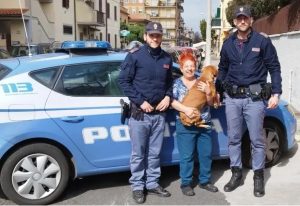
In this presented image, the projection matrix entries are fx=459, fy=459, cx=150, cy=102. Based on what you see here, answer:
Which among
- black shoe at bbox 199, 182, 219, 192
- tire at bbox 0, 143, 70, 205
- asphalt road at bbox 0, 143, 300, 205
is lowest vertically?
asphalt road at bbox 0, 143, 300, 205

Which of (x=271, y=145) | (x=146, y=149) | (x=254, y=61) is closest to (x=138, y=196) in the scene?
(x=146, y=149)

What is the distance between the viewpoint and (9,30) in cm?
2867

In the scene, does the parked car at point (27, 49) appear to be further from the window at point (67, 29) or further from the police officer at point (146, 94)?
the window at point (67, 29)

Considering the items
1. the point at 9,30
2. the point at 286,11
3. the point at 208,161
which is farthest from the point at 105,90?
the point at 9,30

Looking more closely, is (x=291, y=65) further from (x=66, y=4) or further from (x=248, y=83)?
(x=66, y=4)

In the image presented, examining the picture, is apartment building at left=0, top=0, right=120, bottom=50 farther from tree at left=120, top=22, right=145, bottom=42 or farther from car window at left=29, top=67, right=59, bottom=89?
car window at left=29, top=67, right=59, bottom=89

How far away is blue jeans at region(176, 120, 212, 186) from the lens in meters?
4.77

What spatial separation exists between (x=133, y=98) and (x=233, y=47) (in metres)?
1.23

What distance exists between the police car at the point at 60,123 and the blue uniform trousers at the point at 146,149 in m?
0.21


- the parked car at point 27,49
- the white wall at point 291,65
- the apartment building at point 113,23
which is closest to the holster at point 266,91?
the white wall at point 291,65

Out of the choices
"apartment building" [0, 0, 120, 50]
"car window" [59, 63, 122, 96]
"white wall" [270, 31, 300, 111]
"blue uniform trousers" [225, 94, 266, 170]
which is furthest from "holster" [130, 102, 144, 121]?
"apartment building" [0, 0, 120, 50]

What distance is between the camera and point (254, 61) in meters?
4.70

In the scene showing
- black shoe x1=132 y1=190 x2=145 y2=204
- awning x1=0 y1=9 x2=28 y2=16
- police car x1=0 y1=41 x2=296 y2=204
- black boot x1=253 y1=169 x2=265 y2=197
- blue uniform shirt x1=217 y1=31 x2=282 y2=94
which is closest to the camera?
police car x1=0 y1=41 x2=296 y2=204

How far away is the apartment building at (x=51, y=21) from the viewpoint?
28.4 meters
